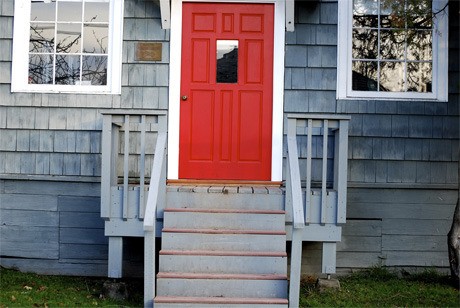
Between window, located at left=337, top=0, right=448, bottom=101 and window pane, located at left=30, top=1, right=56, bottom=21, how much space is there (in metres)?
3.16

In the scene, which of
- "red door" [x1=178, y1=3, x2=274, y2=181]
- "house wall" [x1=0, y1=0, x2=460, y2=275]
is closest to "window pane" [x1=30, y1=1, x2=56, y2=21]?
"house wall" [x1=0, y1=0, x2=460, y2=275]

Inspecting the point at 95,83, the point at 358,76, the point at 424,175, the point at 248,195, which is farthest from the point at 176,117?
the point at 424,175

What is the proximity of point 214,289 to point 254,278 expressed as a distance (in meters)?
0.35

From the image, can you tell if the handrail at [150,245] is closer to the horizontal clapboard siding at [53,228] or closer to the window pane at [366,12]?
the horizontal clapboard siding at [53,228]

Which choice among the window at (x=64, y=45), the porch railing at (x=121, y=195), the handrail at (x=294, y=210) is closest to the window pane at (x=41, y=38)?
the window at (x=64, y=45)

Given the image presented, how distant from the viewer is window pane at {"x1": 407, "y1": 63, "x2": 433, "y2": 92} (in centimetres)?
736

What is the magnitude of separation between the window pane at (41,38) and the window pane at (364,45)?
335cm

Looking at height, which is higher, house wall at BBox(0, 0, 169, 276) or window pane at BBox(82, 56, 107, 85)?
window pane at BBox(82, 56, 107, 85)

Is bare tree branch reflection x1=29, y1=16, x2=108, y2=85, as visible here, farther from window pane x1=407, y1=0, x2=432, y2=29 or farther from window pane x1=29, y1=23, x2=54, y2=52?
window pane x1=407, y1=0, x2=432, y2=29

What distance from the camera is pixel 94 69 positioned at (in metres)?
7.41

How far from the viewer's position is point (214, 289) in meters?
5.61

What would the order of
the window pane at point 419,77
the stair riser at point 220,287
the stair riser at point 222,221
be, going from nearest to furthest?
the stair riser at point 220,287 → the stair riser at point 222,221 → the window pane at point 419,77

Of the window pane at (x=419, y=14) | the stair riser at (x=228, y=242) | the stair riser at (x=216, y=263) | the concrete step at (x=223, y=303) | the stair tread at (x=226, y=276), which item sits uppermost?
the window pane at (x=419, y=14)

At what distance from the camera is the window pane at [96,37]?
7.40 meters
